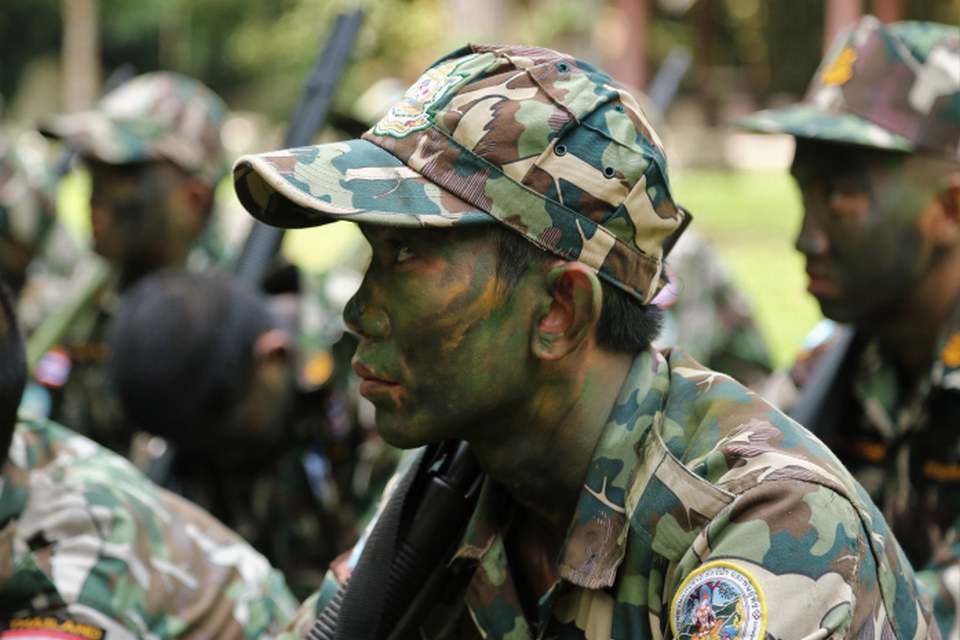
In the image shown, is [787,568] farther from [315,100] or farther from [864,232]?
[315,100]

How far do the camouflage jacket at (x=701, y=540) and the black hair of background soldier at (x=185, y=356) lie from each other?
6.07ft

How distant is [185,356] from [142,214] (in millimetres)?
1697

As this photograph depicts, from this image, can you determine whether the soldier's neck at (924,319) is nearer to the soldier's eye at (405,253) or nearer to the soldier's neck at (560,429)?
the soldier's neck at (560,429)

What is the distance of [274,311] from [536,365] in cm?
243

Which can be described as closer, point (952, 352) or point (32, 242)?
point (952, 352)

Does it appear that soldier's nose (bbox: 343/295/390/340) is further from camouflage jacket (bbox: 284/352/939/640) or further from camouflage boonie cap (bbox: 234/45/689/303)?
camouflage jacket (bbox: 284/352/939/640)

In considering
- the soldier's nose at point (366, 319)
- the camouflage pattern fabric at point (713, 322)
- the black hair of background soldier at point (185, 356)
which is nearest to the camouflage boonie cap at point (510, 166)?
the soldier's nose at point (366, 319)

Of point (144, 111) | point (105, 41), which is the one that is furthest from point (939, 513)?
point (105, 41)

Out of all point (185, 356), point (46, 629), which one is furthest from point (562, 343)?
point (185, 356)

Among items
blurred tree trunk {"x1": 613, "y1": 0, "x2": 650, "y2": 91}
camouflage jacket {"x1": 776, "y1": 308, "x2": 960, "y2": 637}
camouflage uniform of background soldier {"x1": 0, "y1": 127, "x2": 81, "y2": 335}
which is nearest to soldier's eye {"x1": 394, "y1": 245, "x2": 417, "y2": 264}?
camouflage jacket {"x1": 776, "y1": 308, "x2": 960, "y2": 637}

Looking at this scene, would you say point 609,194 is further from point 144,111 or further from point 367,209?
point 144,111

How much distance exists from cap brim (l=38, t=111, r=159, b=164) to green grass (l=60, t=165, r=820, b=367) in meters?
1.02

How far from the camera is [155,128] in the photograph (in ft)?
19.6

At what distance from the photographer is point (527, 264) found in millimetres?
2256
